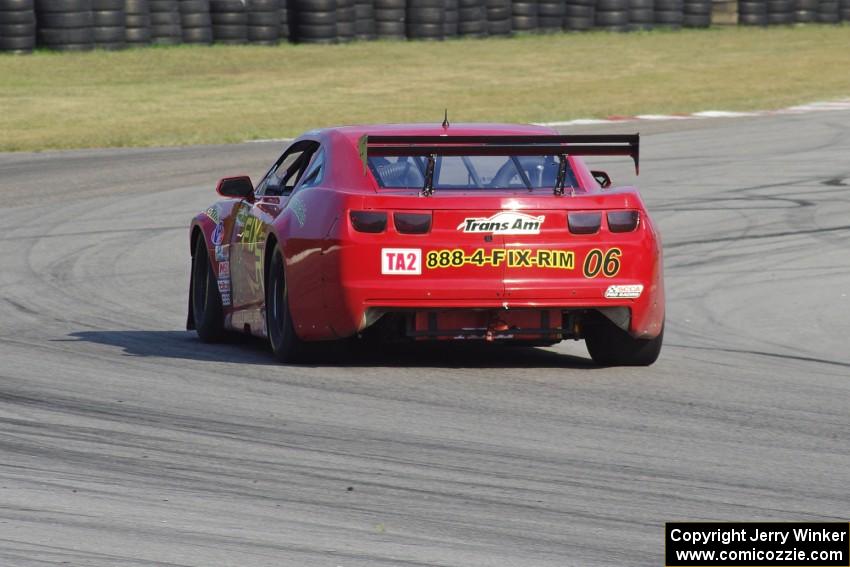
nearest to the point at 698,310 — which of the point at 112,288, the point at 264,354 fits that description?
the point at 264,354

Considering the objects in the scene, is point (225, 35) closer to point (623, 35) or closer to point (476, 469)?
point (623, 35)

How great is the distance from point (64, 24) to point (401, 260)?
1009 inches

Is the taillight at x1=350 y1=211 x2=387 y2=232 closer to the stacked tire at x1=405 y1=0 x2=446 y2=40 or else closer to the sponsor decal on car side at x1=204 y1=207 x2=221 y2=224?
the sponsor decal on car side at x1=204 y1=207 x2=221 y2=224

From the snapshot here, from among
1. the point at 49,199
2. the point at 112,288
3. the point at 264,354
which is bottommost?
the point at 49,199

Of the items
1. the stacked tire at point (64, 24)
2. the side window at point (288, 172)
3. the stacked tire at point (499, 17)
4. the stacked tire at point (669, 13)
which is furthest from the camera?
the stacked tire at point (669, 13)

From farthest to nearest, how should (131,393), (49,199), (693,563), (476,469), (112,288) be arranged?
(49,199) < (112,288) < (131,393) < (476,469) < (693,563)

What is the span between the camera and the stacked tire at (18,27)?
31531mm

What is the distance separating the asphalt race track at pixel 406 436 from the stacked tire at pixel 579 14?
27.7 metres

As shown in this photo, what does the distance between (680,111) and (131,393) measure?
21.5 meters

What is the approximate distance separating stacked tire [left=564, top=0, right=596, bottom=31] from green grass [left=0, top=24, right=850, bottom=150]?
0.86 feet

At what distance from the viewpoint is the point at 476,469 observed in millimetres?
5996

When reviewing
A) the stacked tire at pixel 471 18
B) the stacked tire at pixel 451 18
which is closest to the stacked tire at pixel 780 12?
the stacked tire at pixel 471 18

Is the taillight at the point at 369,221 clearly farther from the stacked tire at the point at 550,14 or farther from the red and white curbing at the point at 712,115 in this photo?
the stacked tire at the point at 550,14

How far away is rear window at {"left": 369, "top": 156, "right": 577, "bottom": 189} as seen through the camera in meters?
8.31
